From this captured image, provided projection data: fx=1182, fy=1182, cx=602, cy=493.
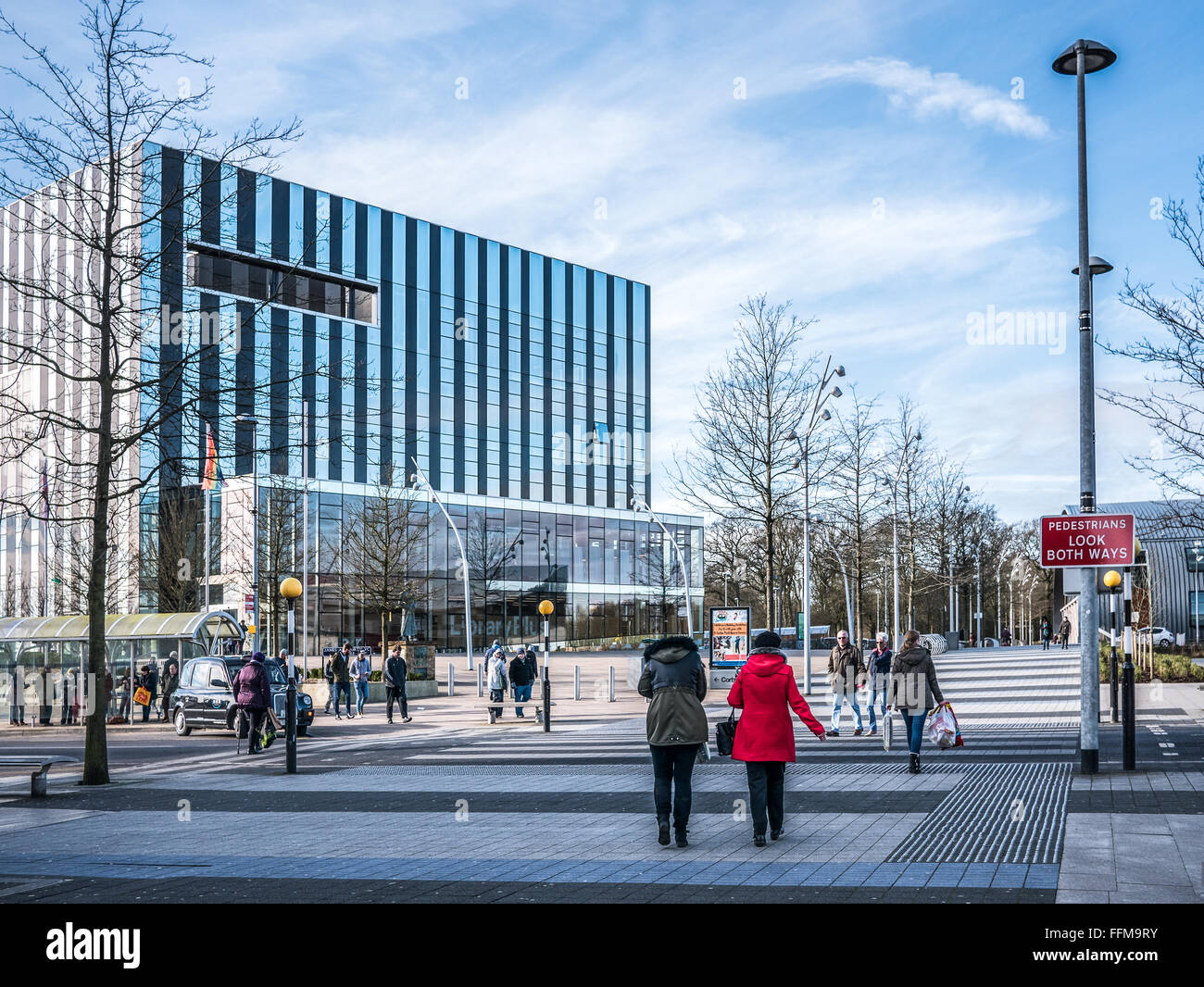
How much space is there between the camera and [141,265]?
16.7 metres

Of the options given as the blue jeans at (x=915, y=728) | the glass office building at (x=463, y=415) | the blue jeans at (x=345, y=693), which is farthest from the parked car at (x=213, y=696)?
the glass office building at (x=463, y=415)

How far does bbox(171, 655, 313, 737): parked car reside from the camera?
27.0 m

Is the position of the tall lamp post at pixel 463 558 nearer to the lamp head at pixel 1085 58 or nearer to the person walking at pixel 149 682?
the person walking at pixel 149 682

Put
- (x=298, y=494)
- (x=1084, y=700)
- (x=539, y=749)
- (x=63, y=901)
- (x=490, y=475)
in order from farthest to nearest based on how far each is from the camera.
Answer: (x=490, y=475)
(x=298, y=494)
(x=539, y=749)
(x=1084, y=700)
(x=63, y=901)

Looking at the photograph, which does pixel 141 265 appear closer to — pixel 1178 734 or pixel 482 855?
pixel 482 855

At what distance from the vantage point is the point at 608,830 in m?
10.7

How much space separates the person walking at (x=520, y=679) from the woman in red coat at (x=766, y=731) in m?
18.8

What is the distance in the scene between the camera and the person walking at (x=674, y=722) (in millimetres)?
9625

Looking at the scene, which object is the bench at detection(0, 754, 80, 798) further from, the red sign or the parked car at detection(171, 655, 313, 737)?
the red sign

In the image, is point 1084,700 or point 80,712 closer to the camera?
point 1084,700

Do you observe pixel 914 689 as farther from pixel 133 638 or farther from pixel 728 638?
pixel 133 638
